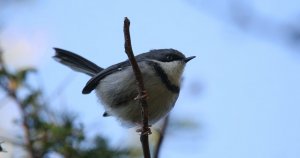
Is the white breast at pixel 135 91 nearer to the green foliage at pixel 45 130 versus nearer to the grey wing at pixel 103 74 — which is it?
the grey wing at pixel 103 74

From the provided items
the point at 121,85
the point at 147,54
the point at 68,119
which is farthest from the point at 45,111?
the point at 147,54

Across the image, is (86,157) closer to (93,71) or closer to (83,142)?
(83,142)

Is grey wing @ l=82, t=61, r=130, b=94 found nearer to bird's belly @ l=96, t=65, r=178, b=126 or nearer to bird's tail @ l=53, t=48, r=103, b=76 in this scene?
bird's belly @ l=96, t=65, r=178, b=126

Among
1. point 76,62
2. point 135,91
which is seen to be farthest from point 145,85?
point 76,62

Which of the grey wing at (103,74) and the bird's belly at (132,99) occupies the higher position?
the grey wing at (103,74)

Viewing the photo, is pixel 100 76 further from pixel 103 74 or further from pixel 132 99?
pixel 132 99

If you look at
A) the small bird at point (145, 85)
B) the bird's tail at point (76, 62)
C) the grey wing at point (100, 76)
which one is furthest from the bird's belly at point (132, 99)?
the bird's tail at point (76, 62)
